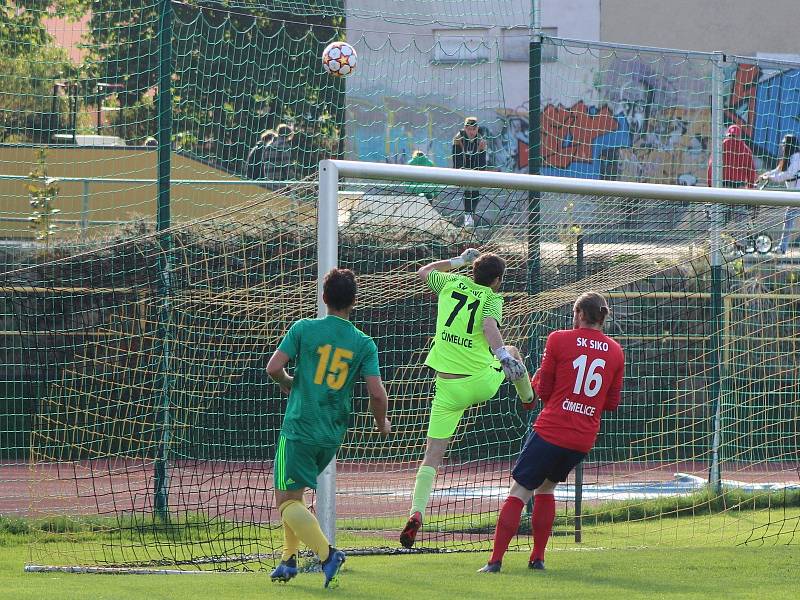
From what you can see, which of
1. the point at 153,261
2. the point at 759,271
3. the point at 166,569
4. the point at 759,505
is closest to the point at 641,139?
the point at 759,271

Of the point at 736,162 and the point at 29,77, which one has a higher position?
the point at 29,77

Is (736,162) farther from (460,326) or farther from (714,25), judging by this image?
(714,25)

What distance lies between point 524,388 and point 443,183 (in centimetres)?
151

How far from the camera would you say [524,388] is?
27.6 ft

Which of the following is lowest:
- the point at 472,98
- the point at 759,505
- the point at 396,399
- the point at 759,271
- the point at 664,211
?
the point at 759,505

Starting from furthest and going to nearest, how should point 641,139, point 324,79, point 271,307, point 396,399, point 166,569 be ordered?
point 641,139, point 324,79, point 396,399, point 271,307, point 166,569

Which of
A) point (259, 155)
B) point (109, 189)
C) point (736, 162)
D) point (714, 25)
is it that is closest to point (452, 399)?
point (259, 155)

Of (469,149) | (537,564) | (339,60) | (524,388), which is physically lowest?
(537,564)

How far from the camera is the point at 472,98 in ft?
41.8

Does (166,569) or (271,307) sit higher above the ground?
(271,307)

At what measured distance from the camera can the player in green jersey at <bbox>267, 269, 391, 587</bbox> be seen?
22.7 ft

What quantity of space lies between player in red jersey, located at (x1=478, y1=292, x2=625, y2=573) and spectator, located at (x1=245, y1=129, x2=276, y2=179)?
5.73m

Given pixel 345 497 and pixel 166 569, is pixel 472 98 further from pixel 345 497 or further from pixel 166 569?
pixel 166 569

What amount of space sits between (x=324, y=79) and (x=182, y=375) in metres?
4.17
